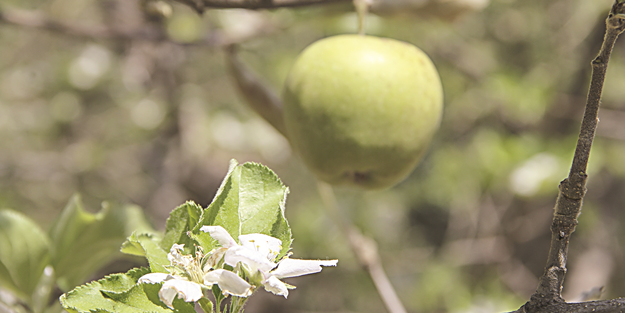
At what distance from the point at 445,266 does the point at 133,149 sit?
237 centimetres

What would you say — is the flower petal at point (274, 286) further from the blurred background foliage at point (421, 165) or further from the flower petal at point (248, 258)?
the blurred background foliage at point (421, 165)

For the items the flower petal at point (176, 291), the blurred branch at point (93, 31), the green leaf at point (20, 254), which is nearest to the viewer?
the flower petal at point (176, 291)

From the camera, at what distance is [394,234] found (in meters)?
3.69

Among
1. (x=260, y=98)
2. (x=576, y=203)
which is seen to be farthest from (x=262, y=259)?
(x=260, y=98)

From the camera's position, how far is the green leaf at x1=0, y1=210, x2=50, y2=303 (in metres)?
0.91

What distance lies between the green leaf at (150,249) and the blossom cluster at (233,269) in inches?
0.8

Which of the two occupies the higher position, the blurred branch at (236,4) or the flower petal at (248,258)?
the blurred branch at (236,4)

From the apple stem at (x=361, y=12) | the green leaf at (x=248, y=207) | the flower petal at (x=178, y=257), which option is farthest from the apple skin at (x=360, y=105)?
the flower petal at (x=178, y=257)

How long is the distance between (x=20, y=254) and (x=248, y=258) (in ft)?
2.03

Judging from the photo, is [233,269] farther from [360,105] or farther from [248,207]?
[360,105]

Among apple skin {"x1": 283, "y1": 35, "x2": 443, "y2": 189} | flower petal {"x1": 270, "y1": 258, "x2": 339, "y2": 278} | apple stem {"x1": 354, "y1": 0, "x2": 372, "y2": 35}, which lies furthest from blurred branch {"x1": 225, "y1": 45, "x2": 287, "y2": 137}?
flower petal {"x1": 270, "y1": 258, "x2": 339, "y2": 278}

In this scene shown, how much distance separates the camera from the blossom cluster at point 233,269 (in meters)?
0.51

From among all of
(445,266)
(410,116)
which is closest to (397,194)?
(445,266)

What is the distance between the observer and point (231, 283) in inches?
20.1
